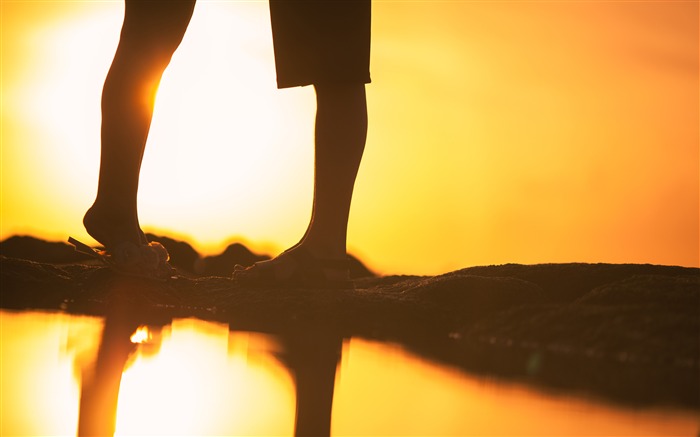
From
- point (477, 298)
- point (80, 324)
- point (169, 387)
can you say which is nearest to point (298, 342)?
point (80, 324)

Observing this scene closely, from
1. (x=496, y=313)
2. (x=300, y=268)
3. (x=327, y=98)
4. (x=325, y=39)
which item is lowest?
(x=496, y=313)

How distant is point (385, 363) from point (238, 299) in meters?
1.12

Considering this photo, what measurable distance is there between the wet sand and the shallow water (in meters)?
0.16

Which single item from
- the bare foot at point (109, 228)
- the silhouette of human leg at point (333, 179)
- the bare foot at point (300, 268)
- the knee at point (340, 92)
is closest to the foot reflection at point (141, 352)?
the bare foot at point (109, 228)

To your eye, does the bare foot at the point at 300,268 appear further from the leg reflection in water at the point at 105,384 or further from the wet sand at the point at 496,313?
the leg reflection in water at the point at 105,384

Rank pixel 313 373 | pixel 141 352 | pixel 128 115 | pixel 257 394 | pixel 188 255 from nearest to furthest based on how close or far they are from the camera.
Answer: pixel 257 394 < pixel 313 373 < pixel 141 352 < pixel 128 115 < pixel 188 255

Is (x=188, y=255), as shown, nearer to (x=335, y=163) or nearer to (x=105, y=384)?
(x=335, y=163)

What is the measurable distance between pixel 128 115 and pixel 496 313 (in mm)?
1133

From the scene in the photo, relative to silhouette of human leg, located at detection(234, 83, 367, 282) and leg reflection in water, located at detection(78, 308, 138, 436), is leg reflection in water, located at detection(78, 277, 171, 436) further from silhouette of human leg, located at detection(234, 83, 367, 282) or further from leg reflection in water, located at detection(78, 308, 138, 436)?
silhouette of human leg, located at detection(234, 83, 367, 282)

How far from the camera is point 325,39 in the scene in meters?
3.30

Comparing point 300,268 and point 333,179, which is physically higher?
point 333,179

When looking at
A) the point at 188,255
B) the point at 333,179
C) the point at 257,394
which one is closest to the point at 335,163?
the point at 333,179

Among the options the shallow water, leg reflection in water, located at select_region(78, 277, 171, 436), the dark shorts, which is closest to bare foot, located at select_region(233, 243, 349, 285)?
leg reflection in water, located at select_region(78, 277, 171, 436)

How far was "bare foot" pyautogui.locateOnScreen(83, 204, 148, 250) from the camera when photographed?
3.01 m
